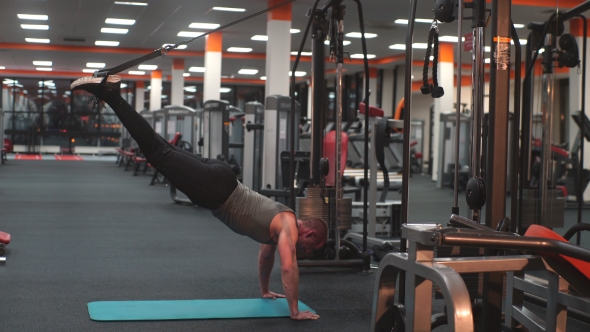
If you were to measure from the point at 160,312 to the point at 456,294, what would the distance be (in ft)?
7.15

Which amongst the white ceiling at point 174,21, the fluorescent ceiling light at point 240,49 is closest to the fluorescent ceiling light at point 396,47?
the white ceiling at point 174,21

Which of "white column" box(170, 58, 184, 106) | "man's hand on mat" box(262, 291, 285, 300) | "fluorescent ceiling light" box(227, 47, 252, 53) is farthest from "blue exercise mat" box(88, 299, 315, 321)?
"white column" box(170, 58, 184, 106)

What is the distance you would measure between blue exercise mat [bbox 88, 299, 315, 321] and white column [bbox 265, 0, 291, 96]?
20.9 ft

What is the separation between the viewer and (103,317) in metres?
3.28

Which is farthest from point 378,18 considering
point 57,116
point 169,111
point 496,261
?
point 57,116

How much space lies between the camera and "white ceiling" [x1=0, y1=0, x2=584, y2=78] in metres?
10.5

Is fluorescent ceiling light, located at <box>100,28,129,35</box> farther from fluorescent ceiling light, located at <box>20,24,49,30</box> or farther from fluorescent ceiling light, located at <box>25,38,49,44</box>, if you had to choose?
fluorescent ceiling light, located at <box>25,38,49,44</box>

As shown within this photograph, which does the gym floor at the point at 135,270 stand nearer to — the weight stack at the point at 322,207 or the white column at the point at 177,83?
the weight stack at the point at 322,207

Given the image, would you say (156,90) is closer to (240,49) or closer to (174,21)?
(240,49)

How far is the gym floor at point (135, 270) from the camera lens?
3.31 metres

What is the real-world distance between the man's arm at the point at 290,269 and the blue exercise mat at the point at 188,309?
0.12 meters

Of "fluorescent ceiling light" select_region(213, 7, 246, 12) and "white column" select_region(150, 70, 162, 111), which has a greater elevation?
"fluorescent ceiling light" select_region(213, 7, 246, 12)

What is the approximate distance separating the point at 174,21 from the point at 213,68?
4.56 ft

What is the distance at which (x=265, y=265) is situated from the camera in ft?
12.1
